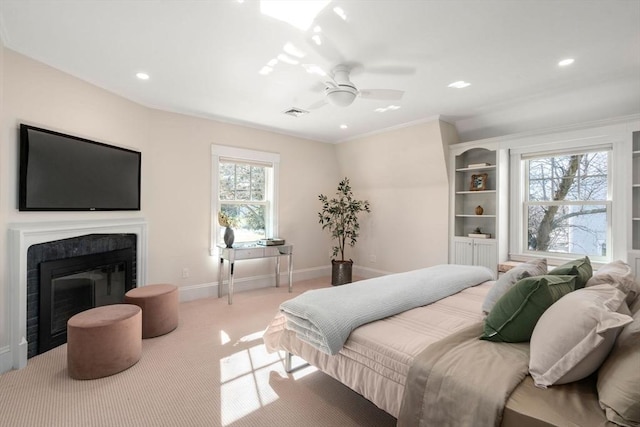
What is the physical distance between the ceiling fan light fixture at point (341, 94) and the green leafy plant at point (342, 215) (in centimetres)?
273

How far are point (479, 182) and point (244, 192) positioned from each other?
3.45 metres

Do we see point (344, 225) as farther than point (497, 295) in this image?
Yes

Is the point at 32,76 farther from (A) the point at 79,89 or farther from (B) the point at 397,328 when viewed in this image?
(B) the point at 397,328

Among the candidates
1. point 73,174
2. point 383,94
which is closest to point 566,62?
point 383,94

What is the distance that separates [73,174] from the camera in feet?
9.46

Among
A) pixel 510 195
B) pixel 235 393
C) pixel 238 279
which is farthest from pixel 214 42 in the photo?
pixel 510 195

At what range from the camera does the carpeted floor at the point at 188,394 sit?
185 centimetres

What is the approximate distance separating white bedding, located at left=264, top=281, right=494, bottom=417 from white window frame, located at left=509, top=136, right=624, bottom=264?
2.38 meters

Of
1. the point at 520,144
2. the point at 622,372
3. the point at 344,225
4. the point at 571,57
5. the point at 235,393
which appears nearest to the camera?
the point at 622,372

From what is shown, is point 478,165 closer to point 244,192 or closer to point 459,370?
point 244,192

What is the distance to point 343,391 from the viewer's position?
2.16 m

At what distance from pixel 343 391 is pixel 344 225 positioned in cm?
348

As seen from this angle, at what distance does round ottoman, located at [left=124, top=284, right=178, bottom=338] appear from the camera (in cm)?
294

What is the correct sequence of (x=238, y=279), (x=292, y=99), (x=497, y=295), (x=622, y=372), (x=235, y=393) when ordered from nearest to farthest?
(x=622, y=372)
(x=497, y=295)
(x=235, y=393)
(x=292, y=99)
(x=238, y=279)
